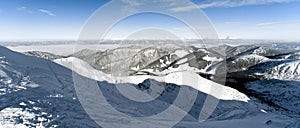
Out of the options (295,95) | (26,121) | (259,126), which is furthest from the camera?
(295,95)

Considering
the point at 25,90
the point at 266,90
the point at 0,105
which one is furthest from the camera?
the point at 266,90

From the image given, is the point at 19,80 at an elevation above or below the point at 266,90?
above

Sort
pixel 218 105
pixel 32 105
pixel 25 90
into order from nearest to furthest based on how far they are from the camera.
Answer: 1. pixel 32 105
2. pixel 25 90
3. pixel 218 105

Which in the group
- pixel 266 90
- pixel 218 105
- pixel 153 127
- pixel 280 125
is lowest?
pixel 266 90

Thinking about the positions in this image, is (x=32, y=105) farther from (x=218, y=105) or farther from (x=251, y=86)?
(x=251, y=86)

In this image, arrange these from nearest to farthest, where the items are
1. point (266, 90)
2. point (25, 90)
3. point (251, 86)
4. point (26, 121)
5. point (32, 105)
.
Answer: point (26, 121), point (32, 105), point (25, 90), point (266, 90), point (251, 86)

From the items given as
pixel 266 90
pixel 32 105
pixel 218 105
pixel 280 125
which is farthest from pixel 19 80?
pixel 266 90

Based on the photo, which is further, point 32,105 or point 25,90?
point 25,90

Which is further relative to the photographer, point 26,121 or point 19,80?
point 19,80

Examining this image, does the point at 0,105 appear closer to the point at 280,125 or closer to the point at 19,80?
the point at 19,80

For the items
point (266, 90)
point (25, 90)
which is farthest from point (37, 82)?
point (266, 90)
